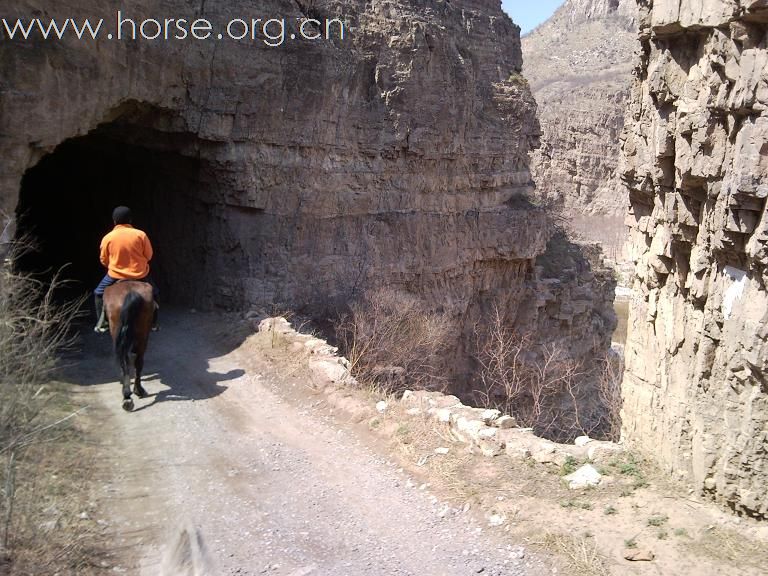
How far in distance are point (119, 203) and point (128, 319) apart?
8.05m

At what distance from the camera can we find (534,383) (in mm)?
17234

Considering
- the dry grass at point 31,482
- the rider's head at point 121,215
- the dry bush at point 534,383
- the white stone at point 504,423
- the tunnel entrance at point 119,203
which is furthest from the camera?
the dry bush at point 534,383

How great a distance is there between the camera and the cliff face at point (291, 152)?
10.2 m

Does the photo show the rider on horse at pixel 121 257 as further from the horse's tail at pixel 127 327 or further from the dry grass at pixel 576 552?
the dry grass at pixel 576 552

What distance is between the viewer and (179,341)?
1094cm

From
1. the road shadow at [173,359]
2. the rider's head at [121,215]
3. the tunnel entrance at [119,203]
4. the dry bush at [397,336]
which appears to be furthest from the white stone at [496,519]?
the tunnel entrance at [119,203]

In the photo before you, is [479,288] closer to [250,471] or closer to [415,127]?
[415,127]

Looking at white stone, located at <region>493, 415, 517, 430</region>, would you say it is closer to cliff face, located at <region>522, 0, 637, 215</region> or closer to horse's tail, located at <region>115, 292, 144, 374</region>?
horse's tail, located at <region>115, 292, 144, 374</region>

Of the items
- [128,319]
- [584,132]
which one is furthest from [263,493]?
[584,132]

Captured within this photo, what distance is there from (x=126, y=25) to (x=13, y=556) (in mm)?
8165

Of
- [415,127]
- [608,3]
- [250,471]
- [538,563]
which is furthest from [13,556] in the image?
[608,3]

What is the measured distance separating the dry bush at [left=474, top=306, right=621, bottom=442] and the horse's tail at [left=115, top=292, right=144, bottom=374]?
9.92m

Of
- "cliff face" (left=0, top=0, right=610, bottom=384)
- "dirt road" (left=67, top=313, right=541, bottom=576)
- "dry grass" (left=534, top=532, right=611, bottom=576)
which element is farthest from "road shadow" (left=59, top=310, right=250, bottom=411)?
"dry grass" (left=534, top=532, right=611, bottom=576)

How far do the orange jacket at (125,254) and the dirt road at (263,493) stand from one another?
59.6 inches
